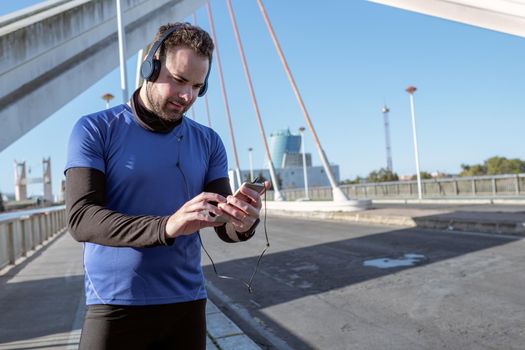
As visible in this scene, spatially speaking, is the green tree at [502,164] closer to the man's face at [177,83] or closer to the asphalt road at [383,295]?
the asphalt road at [383,295]

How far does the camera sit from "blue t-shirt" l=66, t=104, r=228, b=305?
5.19ft

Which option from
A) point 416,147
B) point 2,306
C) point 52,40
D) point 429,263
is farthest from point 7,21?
point 416,147

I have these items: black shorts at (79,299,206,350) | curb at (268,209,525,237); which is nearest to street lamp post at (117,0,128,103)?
curb at (268,209,525,237)

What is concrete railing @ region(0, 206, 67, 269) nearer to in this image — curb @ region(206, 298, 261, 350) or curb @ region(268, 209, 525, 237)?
curb @ region(206, 298, 261, 350)

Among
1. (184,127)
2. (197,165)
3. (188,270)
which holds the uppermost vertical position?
(184,127)

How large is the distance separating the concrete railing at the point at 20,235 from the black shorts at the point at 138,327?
978 cm

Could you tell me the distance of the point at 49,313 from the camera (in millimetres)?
5840

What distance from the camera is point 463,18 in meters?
8.20

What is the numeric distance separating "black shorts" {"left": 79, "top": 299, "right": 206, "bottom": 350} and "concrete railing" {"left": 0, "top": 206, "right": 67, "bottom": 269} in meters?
9.78

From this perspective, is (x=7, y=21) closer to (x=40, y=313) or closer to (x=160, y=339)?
(x=40, y=313)

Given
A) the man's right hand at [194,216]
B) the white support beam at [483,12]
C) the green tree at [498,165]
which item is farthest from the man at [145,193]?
the green tree at [498,165]

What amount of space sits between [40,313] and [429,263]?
21.0 ft

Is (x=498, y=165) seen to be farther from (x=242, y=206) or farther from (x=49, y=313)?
(x=242, y=206)

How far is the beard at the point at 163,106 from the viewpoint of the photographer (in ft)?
5.44
